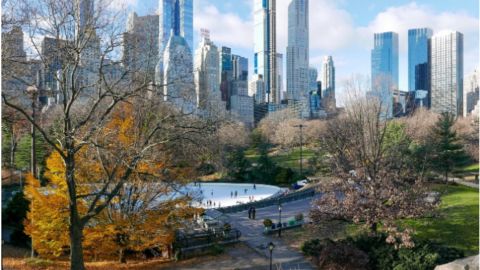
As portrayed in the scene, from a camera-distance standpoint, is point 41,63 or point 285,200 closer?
point 41,63

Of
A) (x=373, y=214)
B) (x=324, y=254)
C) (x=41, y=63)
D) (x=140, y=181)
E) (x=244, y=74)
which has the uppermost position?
(x=244, y=74)

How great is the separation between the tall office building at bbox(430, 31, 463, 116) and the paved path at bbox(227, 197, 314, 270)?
136ft

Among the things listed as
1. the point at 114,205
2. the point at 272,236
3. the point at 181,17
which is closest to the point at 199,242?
the point at 114,205

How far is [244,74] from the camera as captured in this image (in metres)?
126

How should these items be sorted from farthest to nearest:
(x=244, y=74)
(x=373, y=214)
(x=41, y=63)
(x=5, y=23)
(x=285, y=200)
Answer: (x=244, y=74) < (x=285, y=200) < (x=373, y=214) < (x=41, y=63) < (x=5, y=23)

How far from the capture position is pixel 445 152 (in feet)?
113

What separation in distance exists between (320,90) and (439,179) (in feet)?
342

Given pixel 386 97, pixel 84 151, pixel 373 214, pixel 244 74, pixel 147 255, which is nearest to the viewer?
pixel 84 151

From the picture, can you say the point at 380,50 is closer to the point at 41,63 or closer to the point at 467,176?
the point at 467,176

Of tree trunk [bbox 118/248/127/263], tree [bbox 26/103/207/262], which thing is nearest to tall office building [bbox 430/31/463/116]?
tree [bbox 26/103/207/262]

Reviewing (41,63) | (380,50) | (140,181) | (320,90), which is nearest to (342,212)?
(140,181)

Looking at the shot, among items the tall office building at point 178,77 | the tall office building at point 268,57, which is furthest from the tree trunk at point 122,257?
the tall office building at point 268,57

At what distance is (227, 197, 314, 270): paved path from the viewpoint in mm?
14453

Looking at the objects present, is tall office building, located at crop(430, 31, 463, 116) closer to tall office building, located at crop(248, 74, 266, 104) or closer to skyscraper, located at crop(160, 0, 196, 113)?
skyscraper, located at crop(160, 0, 196, 113)
